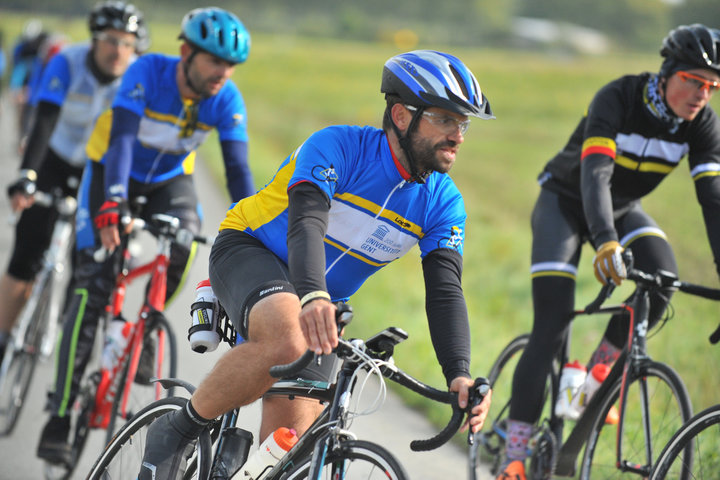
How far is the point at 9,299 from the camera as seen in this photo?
245 inches

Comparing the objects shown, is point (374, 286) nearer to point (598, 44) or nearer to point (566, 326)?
point (566, 326)

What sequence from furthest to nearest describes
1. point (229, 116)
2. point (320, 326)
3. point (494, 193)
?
point (494, 193), point (229, 116), point (320, 326)

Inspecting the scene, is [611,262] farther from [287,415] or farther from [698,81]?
[287,415]

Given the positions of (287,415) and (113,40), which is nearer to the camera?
(287,415)

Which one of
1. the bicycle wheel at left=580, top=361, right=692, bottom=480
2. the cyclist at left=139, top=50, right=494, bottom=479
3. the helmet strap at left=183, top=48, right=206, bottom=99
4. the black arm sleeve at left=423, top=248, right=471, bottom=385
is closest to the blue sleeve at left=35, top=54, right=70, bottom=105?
the helmet strap at left=183, top=48, right=206, bottom=99

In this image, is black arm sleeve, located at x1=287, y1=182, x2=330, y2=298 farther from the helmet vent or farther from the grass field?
the grass field

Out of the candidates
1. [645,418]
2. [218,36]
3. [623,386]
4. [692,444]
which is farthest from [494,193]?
[692,444]

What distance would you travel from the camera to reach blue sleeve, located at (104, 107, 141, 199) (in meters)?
5.09

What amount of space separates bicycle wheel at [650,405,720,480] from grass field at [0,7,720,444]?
2.62 meters

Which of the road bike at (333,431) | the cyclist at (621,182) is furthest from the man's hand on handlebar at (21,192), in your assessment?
the cyclist at (621,182)

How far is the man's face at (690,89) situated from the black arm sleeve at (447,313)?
183 cm

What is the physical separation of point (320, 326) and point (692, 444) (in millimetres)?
2009

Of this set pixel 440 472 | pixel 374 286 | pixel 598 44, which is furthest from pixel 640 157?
pixel 598 44

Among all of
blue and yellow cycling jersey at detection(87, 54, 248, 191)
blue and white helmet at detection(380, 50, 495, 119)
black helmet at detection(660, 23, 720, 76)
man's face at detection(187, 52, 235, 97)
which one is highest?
black helmet at detection(660, 23, 720, 76)
